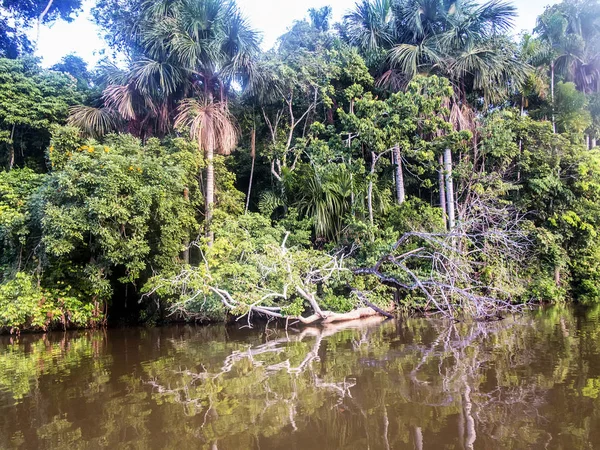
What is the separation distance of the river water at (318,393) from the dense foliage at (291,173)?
229 cm

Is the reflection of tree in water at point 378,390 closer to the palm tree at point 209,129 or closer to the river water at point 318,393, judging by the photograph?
the river water at point 318,393

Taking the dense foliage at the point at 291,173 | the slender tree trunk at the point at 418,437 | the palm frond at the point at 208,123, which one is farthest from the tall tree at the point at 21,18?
the slender tree trunk at the point at 418,437

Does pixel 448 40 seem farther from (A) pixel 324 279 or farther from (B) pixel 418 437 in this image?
(B) pixel 418 437

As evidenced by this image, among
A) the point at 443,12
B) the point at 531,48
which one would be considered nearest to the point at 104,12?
the point at 443,12

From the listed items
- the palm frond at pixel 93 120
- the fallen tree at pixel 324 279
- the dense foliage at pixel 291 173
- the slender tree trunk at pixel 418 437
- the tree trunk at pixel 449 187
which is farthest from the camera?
the tree trunk at pixel 449 187

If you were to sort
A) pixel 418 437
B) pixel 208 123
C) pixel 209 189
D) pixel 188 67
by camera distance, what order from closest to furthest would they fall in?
pixel 418 437 → pixel 188 67 → pixel 208 123 → pixel 209 189

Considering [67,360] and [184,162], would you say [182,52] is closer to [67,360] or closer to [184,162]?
[184,162]

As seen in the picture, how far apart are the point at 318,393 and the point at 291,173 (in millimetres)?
8656

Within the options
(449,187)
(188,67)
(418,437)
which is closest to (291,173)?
(188,67)

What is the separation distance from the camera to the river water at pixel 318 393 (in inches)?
133

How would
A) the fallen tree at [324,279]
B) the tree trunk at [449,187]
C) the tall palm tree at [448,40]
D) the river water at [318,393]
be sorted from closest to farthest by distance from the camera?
the river water at [318,393] < the fallen tree at [324,279] < the tall palm tree at [448,40] < the tree trunk at [449,187]

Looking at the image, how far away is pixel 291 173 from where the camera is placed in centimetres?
1237

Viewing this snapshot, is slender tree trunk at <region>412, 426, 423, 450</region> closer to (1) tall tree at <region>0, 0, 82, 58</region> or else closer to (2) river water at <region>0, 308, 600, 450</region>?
(2) river water at <region>0, 308, 600, 450</region>

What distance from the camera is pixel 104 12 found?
14.4 meters
